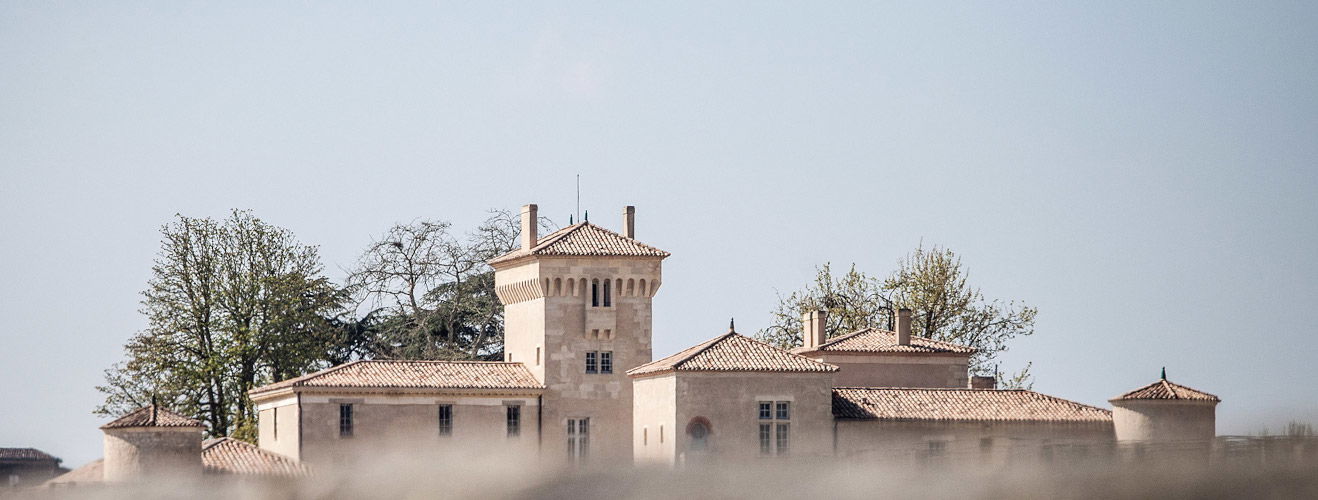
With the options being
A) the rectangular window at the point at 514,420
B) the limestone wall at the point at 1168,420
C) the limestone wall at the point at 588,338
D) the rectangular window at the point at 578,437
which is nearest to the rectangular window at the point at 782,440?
the limestone wall at the point at 588,338

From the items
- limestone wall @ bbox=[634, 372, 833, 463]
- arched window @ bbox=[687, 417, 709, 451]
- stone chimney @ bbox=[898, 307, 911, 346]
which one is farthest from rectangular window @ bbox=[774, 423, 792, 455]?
stone chimney @ bbox=[898, 307, 911, 346]

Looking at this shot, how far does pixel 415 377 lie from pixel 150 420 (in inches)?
353

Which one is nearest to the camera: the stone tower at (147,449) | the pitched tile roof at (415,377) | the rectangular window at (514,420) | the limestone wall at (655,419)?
the stone tower at (147,449)

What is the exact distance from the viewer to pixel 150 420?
211 ft

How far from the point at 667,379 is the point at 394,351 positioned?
2523 centimetres

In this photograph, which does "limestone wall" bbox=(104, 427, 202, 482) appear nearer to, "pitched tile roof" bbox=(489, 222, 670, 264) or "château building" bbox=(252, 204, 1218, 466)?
"château building" bbox=(252, 204, 1218, 466)

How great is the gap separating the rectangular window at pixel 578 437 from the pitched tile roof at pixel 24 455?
659 inches

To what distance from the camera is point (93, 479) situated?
64.5 metres

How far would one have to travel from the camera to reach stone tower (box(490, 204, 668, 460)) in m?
71.6

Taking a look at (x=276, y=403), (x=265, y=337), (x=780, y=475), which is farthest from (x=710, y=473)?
(x=265, y=337)

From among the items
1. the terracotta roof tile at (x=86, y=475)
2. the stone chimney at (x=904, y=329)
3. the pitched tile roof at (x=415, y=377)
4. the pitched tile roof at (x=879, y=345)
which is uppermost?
the stone chimney at (x=904, y=329)

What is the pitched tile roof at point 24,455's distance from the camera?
6047cm

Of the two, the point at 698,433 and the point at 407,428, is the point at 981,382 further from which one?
the point at 407,428

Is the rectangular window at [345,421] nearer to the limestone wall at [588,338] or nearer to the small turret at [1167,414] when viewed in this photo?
the limestone wall at [588,338]
